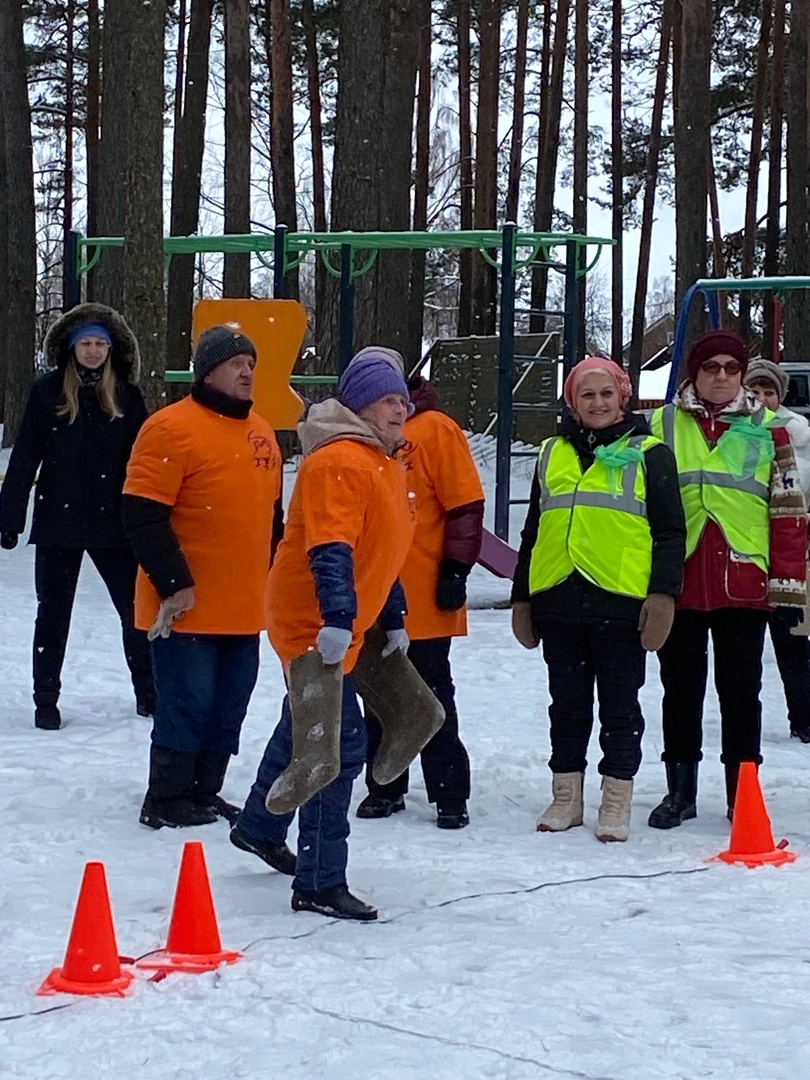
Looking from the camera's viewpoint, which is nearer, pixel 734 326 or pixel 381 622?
pixel 381 622

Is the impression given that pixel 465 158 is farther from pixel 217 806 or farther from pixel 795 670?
pixel 217 806

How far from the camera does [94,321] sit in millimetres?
6816

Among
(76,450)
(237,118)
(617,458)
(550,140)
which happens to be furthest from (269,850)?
(550,140)

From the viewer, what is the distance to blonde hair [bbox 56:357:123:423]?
6.84 m

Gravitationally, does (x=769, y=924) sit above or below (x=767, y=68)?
below

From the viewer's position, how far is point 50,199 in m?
34.9

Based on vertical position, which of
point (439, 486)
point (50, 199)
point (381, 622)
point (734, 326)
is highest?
point (50, 199)

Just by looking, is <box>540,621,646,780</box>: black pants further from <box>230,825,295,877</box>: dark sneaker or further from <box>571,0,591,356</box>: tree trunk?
<box>571,0,591,356</box>: tree trunk

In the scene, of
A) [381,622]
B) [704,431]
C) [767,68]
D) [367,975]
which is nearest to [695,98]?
[767,68]

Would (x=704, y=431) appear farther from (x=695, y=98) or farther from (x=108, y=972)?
(x=695, y=98)

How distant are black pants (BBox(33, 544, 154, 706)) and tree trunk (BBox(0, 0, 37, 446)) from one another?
1632 cm

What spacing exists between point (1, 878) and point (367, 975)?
1.47m

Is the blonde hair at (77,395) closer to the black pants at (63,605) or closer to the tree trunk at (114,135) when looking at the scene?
the black pants at (63,605)

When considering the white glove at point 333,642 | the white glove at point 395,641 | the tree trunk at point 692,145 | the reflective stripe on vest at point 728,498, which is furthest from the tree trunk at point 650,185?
the white glove at point 333,642
